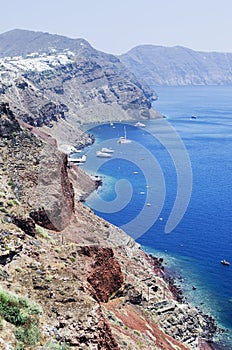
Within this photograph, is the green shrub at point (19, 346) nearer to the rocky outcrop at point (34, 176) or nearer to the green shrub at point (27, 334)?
the green shrub at point (27, 334)

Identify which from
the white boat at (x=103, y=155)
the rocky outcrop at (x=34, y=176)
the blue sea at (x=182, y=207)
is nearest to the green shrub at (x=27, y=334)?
the rocky outcrop at (x=34, y=176)

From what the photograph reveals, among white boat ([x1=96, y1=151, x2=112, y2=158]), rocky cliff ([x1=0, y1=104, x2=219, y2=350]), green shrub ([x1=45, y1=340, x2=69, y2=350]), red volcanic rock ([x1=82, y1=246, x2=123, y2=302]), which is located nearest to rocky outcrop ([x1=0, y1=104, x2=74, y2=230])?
rocky cliff ([x1=0, y1=104, x2=219, y2=350])

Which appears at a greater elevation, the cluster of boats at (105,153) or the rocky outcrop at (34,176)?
the rocky outcrop at (34,176)

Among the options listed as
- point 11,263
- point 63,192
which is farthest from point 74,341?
point 63,192

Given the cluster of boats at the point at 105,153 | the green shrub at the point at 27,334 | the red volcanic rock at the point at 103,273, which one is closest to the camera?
the green shrub at the point at 27,334

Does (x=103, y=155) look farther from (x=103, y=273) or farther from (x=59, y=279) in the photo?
(x=59, y=279)

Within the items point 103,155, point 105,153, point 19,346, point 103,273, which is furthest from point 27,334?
point 105,153

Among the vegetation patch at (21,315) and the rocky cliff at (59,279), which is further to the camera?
the rocky cliff at (59,279)

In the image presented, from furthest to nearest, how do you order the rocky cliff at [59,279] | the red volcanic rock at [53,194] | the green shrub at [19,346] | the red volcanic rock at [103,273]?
1. the red volcanic rock at [53,194]
2. the red volcanic rock at [103,273]
3. the rocky cliff at [59,279]
4. the green shrub at [19,346]
